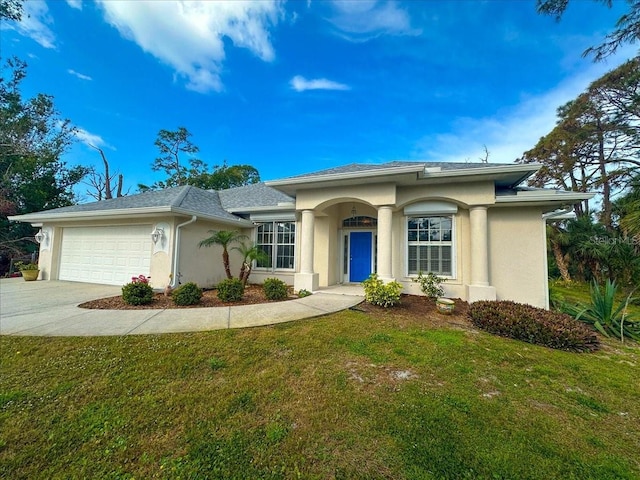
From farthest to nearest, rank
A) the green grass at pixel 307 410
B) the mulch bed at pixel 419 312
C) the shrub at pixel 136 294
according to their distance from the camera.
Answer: the shrub at pixel 136 294
the mulch bed at pixel 419 312
the green grass at pixel 307 410

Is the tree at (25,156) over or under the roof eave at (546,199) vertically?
over

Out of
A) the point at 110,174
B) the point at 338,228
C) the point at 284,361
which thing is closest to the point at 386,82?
the point at 338,228

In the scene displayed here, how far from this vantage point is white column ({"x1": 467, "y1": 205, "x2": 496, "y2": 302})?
25.3 ft

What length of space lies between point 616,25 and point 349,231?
8800 mm

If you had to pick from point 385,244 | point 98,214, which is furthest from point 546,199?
point 98,214

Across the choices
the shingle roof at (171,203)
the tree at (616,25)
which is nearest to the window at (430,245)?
the tree at (616,25)

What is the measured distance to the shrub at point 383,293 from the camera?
7.17m

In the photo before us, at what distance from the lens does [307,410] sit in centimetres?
286

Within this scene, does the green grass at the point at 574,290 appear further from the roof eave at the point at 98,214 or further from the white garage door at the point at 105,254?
the white garage door at the point at 105,254

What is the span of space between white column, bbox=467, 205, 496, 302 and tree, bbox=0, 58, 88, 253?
24.2m

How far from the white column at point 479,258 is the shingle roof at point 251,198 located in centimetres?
676

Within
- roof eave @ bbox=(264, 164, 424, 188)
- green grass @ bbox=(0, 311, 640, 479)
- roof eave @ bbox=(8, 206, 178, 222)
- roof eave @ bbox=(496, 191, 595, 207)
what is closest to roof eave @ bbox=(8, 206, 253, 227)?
roof eave @ bbox=(8, 206, 178, 222)

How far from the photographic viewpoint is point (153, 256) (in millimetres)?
9367

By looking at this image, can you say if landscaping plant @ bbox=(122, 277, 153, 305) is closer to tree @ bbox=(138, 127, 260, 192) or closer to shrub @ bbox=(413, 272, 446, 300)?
shrub @ bbox=(413, 272, 446, 300)
